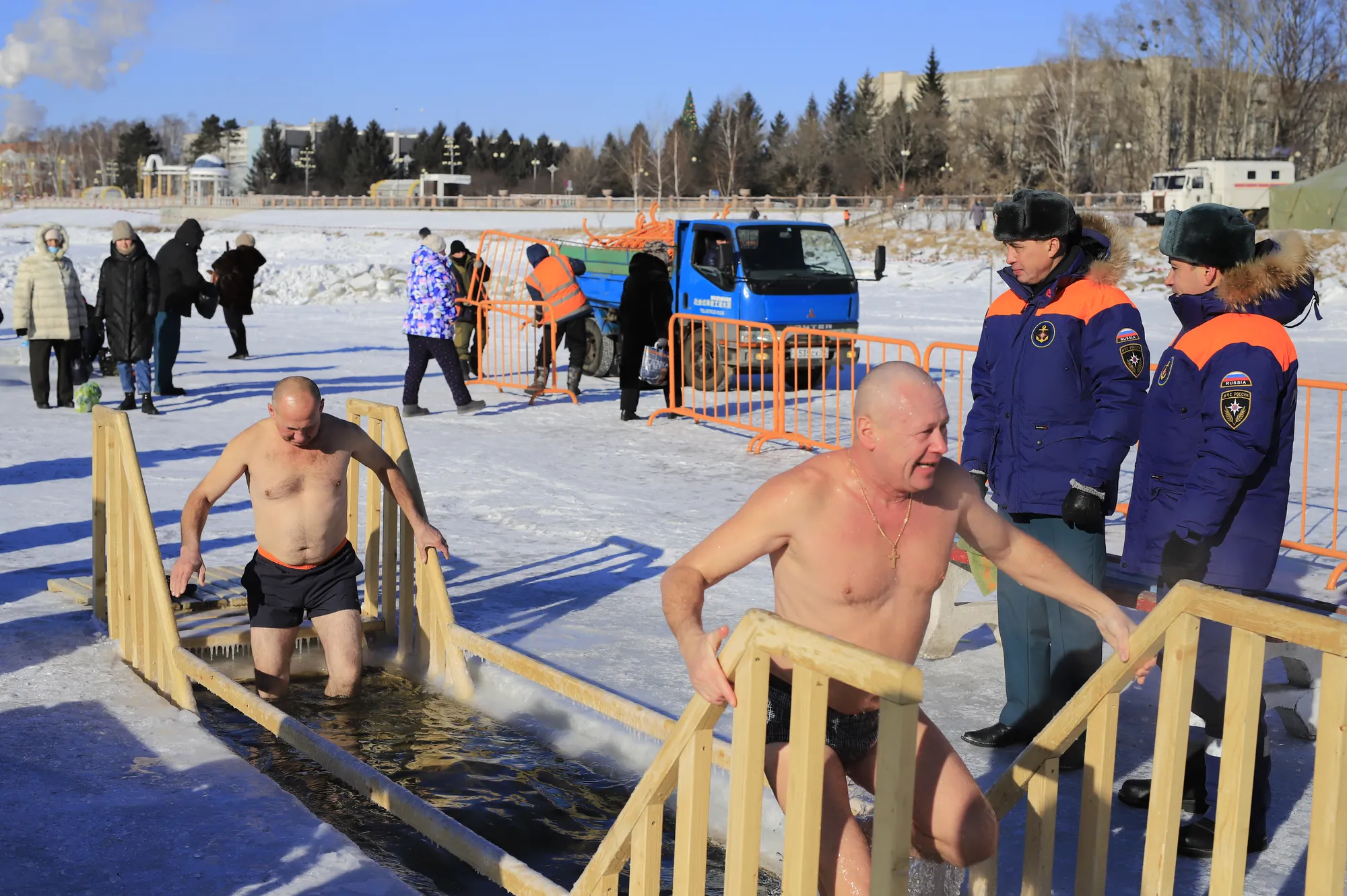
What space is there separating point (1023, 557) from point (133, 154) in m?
140

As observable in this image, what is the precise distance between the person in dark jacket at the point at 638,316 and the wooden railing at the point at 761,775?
9911 mm

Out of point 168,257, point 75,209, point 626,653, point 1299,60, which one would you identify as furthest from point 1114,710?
point 75,209

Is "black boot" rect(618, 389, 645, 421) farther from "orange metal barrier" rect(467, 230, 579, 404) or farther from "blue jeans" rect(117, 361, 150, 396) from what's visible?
"blue jeans" rect(117, 361, 150, 396)

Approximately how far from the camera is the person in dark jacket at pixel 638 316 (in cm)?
1282

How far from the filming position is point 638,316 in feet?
42.1

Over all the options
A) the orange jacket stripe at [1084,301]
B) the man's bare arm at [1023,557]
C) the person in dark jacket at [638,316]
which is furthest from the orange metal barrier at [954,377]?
the man's bare arm at [1023,557]

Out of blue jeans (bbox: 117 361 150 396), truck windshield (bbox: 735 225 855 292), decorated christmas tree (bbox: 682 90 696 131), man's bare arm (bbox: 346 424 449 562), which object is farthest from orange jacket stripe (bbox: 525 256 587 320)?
decorated christmas tree (bbox: 682 90 696 131)

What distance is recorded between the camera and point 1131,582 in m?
4.81

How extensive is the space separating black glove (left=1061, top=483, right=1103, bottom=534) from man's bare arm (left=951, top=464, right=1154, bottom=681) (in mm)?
944

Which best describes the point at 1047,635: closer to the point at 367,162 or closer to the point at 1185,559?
the point at 1185,559

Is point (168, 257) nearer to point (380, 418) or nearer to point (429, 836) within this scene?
point (380, 418)

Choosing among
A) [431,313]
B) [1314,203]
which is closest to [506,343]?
[431,313]

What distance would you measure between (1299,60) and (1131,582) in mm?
60687

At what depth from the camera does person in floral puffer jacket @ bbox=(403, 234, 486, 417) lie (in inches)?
487
